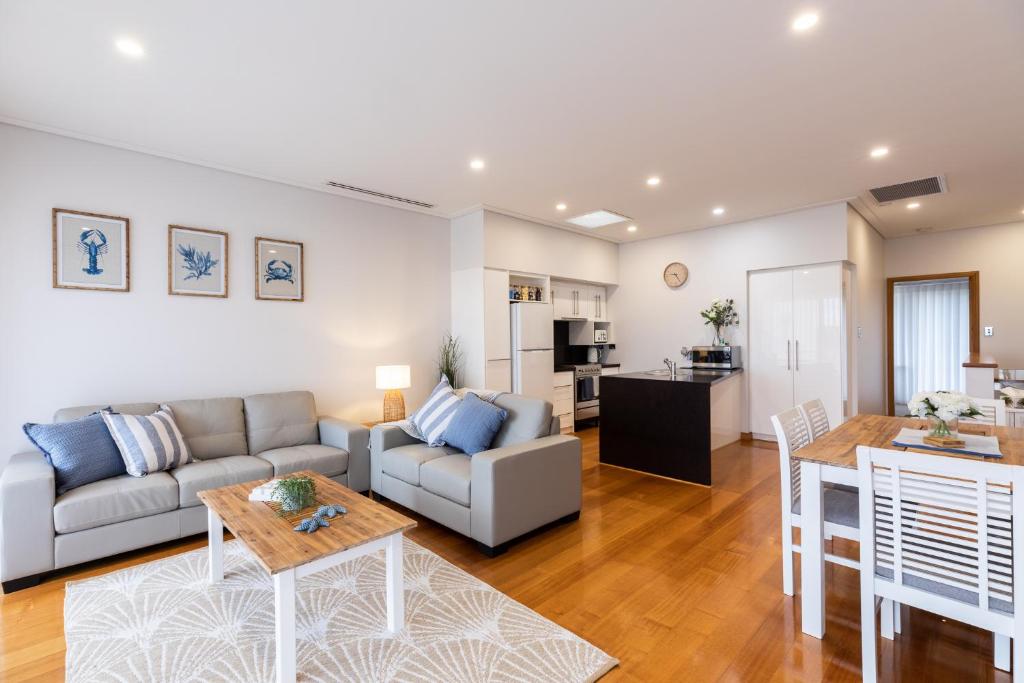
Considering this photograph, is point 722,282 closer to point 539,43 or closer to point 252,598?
point 539,43

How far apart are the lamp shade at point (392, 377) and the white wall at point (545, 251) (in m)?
1.50

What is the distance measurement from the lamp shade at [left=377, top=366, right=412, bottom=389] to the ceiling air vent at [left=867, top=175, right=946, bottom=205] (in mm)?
4777

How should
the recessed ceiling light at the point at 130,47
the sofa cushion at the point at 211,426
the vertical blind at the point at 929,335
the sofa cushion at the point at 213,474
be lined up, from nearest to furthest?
the recessed ceiling light at the point at 130,47 → the sofa cushion at the point at 213,474 → the sofa cushion at the point at 211,426 → the vertical blind at the point at 929,335

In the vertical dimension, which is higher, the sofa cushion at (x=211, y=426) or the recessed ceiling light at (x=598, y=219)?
the recessed ceiling light at (x=598, y=219)

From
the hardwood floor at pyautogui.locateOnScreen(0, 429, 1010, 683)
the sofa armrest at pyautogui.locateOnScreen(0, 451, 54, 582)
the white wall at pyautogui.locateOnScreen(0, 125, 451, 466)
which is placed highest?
the white wall at pyautogui.locateOnScreen(0, 125, 451, 466)

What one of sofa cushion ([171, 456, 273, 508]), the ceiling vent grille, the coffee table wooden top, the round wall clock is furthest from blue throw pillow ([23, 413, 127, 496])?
the round wall clock

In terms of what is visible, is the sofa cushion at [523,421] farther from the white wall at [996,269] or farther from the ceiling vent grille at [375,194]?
the white wall at [996,269]

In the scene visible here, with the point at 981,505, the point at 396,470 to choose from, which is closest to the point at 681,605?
the point at 981,505

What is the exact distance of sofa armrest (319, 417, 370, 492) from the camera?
146 inches

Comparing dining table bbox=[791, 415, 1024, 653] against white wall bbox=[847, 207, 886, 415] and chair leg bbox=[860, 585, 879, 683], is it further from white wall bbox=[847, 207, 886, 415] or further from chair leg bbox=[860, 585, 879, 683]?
white wall bbox=[847, 207, 886, 415]

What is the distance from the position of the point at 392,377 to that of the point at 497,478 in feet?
6.68

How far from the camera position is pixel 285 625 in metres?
1.74

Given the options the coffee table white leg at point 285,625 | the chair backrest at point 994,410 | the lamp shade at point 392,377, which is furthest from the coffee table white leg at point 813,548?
the lamp shade at point 392,377

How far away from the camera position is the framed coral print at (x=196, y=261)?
3652 mm
